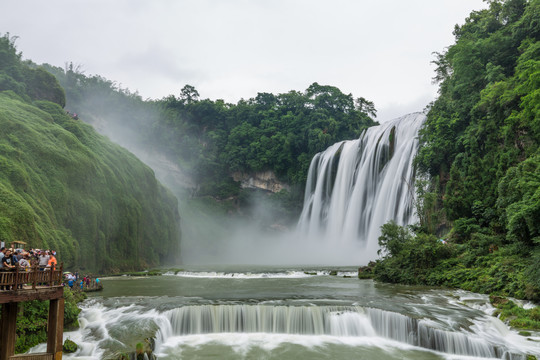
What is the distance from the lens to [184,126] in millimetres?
75000

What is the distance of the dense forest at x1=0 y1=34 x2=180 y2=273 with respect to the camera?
22.0 m

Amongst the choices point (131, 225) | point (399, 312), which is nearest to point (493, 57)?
point (399, 312)

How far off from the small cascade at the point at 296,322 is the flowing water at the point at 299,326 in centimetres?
4

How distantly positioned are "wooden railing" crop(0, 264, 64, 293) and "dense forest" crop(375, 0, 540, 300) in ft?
59.5

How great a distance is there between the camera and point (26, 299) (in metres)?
10.2

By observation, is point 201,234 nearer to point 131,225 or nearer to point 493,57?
point 131,225

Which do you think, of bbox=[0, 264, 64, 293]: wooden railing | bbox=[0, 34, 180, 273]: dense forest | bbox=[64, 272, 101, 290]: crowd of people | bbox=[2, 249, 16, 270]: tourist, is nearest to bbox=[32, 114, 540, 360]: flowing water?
bbox=[64, 272, 101, 290]: crowd of people

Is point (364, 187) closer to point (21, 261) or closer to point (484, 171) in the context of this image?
point (484, 171)

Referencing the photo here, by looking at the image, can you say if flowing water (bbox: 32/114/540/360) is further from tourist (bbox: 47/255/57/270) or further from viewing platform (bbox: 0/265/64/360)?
tourist (bbox: 47/255/57/270)

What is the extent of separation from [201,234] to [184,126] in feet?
79.0

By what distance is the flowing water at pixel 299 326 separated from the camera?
42.2 ft

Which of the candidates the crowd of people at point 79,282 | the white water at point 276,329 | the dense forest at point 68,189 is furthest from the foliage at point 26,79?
the white water at point 276,329

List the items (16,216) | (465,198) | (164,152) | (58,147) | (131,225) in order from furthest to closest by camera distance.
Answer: (164,152) < (131,225) < (58,147) < (465,198) < (16,216)

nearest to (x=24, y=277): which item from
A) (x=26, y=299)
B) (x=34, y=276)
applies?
(x=34, y=276)
